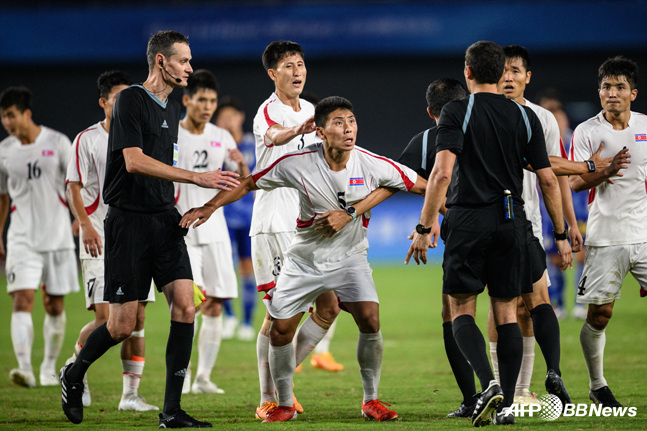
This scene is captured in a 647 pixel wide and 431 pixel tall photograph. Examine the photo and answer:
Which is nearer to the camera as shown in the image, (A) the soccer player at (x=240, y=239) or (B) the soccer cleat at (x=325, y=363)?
(B) the soccer cleat at (x=325, y=363)

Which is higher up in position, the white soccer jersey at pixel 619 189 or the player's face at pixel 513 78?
the player's face at pixel 513 78

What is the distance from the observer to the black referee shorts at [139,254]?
567cm

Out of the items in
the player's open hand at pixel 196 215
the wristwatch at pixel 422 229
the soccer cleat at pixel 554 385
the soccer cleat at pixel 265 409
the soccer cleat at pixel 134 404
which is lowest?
the soccer cleat at pixel 134 404

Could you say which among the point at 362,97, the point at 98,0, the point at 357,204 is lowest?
the point at 357,204

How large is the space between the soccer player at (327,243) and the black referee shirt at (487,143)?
659mm

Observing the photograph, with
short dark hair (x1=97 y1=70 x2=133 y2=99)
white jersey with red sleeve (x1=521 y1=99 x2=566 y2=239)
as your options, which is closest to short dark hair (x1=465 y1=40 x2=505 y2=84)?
white jersey with red sleeve (x1=521 y1=99 x2=566 y2=239)

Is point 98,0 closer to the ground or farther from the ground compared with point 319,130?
→ farther from the ground

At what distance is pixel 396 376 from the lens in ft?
26.9

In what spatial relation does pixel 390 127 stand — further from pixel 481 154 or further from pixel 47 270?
pixel 481 154

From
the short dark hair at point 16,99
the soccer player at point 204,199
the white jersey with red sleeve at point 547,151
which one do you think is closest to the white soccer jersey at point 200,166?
the soccer player at point 204,199

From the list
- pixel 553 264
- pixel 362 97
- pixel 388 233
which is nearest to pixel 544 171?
pixel 553 264

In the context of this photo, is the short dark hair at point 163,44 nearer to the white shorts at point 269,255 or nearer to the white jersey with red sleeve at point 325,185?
the white jersey with red sleeve at point 325,185

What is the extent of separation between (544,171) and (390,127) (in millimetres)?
21327

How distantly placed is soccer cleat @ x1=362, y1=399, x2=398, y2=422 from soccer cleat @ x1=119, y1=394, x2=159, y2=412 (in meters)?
1.80
